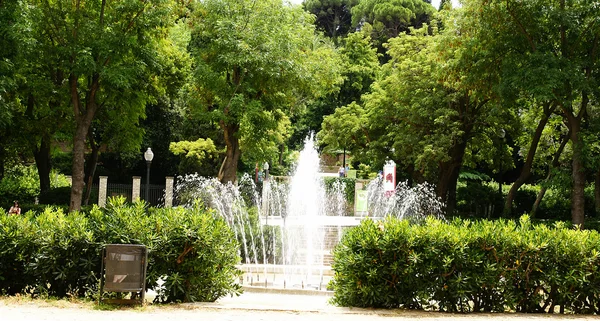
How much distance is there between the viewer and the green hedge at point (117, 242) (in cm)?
1032

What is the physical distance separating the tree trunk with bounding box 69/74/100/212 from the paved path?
1542 centimetres

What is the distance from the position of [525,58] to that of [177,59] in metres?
15.1

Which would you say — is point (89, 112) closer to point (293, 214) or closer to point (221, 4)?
point (221, 4)

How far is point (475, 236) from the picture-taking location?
1052 centimetres

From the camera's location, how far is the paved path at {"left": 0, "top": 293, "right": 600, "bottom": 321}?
896cm

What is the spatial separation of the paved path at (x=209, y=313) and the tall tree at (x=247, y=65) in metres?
19.3

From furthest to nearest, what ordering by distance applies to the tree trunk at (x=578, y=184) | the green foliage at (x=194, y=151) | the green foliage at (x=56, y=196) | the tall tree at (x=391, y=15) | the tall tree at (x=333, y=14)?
1. the tall tree at (x=333, y=14)
2. the tall tree at (x=391, y=15)
3. the green foliage at (x=194, y=151)
4. the green foliage at (x=56, y=196)
5. the tree trunk at (x=578, y=184)

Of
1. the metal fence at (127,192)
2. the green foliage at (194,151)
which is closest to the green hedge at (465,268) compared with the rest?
the metal fence at (127,192)

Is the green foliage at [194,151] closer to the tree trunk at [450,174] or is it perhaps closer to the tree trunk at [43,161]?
the tree trunk at [43,161]

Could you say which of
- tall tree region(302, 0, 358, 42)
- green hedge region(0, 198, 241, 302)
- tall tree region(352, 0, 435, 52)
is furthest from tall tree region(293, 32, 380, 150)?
green hedge region(0, 198, 241, 302)

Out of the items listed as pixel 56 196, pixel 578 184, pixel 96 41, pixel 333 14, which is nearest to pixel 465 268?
pixel 578 184

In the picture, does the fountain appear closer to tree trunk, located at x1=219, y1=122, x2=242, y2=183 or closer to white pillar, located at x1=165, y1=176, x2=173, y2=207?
white pillar, located at x1=165, y1=176, x2=173, y2=207

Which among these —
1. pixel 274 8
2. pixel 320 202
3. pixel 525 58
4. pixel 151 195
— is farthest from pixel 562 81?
pixel 151 195

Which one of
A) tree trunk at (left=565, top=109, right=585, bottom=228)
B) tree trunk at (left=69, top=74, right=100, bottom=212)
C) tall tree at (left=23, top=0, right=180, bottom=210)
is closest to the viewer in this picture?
tree trunk at (left=565, top=109, right=585, bottom=228)
